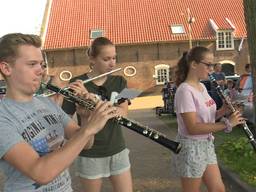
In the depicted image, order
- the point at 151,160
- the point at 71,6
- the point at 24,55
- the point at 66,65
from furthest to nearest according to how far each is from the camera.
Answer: the point at 71,6 < the point at 66,65 < the point at 151,160 < the point at 24,55

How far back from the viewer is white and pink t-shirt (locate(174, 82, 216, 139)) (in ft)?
12.7

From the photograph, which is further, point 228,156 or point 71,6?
point 71,6

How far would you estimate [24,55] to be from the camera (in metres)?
2.32

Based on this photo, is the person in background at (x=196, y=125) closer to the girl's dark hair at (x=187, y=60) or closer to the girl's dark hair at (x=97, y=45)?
the girl's dark hair at (x=187, y=60)

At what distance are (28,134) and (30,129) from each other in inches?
1.3

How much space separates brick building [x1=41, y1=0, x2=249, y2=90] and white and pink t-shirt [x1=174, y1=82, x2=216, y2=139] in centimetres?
3090

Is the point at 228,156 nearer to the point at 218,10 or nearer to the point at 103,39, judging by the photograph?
the point at 103,39

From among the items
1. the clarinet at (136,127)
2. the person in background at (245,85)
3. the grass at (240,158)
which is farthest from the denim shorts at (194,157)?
the person in background at (245,85)

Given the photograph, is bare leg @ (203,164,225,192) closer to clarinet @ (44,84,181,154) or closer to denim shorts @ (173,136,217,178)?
denim shorts @ (173,136,217,178)

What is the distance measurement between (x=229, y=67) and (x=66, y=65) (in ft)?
39.5

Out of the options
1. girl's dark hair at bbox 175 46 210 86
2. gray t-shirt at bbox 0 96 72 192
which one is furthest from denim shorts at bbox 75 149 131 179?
gray t-shirt at bbox 0 96 72 192

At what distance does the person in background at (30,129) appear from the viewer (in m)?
2.12

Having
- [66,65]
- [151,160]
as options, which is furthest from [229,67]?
[151,160]

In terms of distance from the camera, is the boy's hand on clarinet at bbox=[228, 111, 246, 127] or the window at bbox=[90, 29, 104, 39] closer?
the boy's hand on clarinet at bbox=[228, 111, 246, 127]
